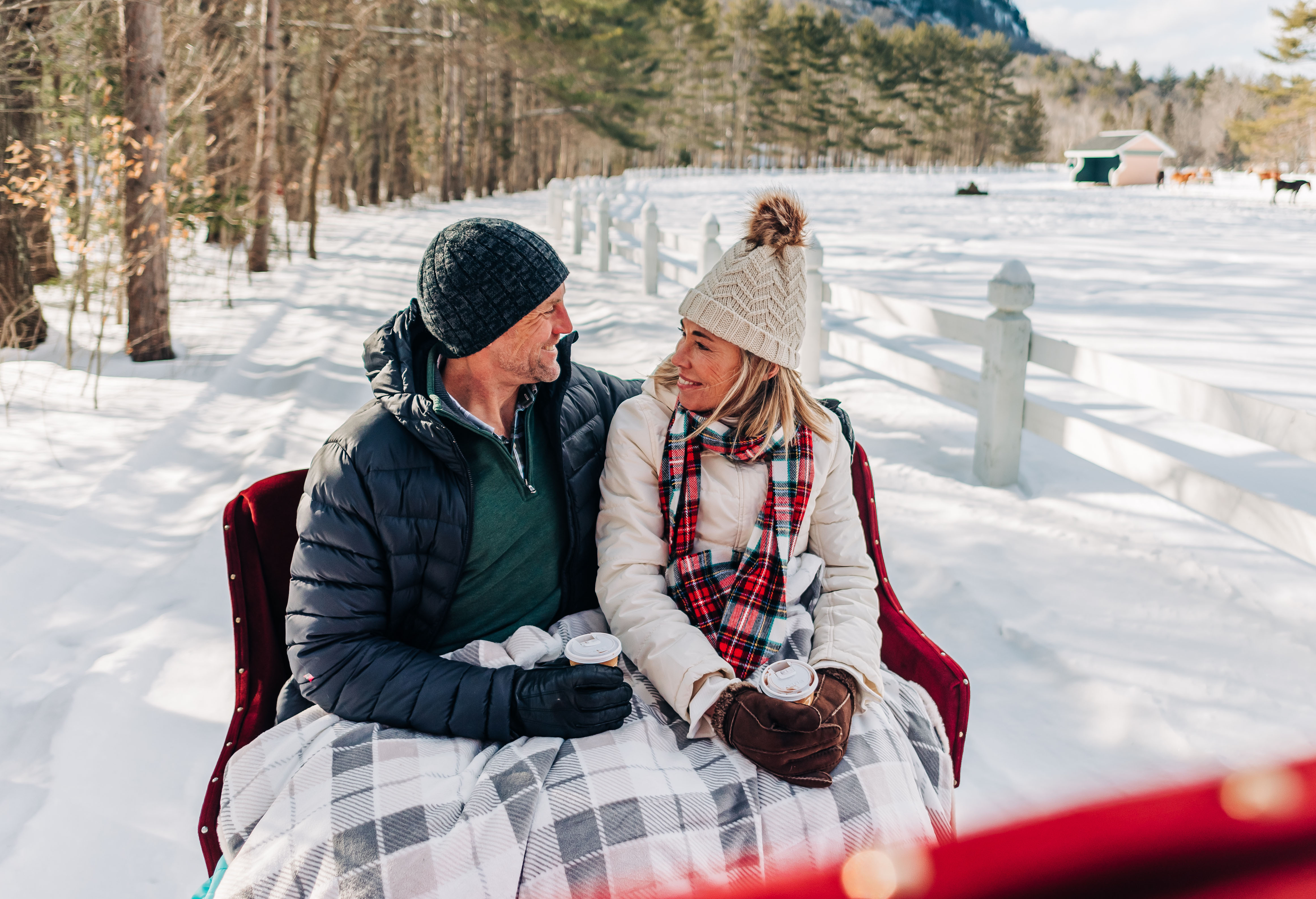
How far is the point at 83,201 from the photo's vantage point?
24.2 ft

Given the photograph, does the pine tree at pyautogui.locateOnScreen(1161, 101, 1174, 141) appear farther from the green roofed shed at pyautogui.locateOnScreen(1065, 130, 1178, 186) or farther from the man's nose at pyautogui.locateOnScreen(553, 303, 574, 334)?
the man's nose at pyautogui.locateOnScreen(553, 303, 574, 334)

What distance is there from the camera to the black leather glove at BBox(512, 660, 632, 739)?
5.41 ft

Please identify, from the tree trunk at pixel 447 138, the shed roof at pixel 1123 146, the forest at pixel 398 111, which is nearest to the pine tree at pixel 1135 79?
the forest at pixel 398 111

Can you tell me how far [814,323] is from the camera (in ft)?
20.6

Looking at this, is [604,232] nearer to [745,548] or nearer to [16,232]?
[16,232]

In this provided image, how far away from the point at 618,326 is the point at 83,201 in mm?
4633

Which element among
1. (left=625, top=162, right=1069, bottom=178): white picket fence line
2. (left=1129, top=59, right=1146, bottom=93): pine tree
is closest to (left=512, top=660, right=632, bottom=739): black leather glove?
(left=625, top=162, right=1069, bottom=178): white picket fence line

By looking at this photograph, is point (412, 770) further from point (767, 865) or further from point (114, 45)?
point (114, 45)

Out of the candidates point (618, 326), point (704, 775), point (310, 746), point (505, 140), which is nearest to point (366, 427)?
point (310, 746)

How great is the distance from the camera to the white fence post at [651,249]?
34.1ft

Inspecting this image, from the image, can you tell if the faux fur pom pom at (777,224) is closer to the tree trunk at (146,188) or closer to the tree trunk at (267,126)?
the tree trunk at (146,188)

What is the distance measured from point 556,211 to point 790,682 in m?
18.6

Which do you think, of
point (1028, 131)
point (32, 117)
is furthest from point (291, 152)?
point (1028, 131)

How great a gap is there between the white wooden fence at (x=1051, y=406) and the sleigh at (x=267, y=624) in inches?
69.7
